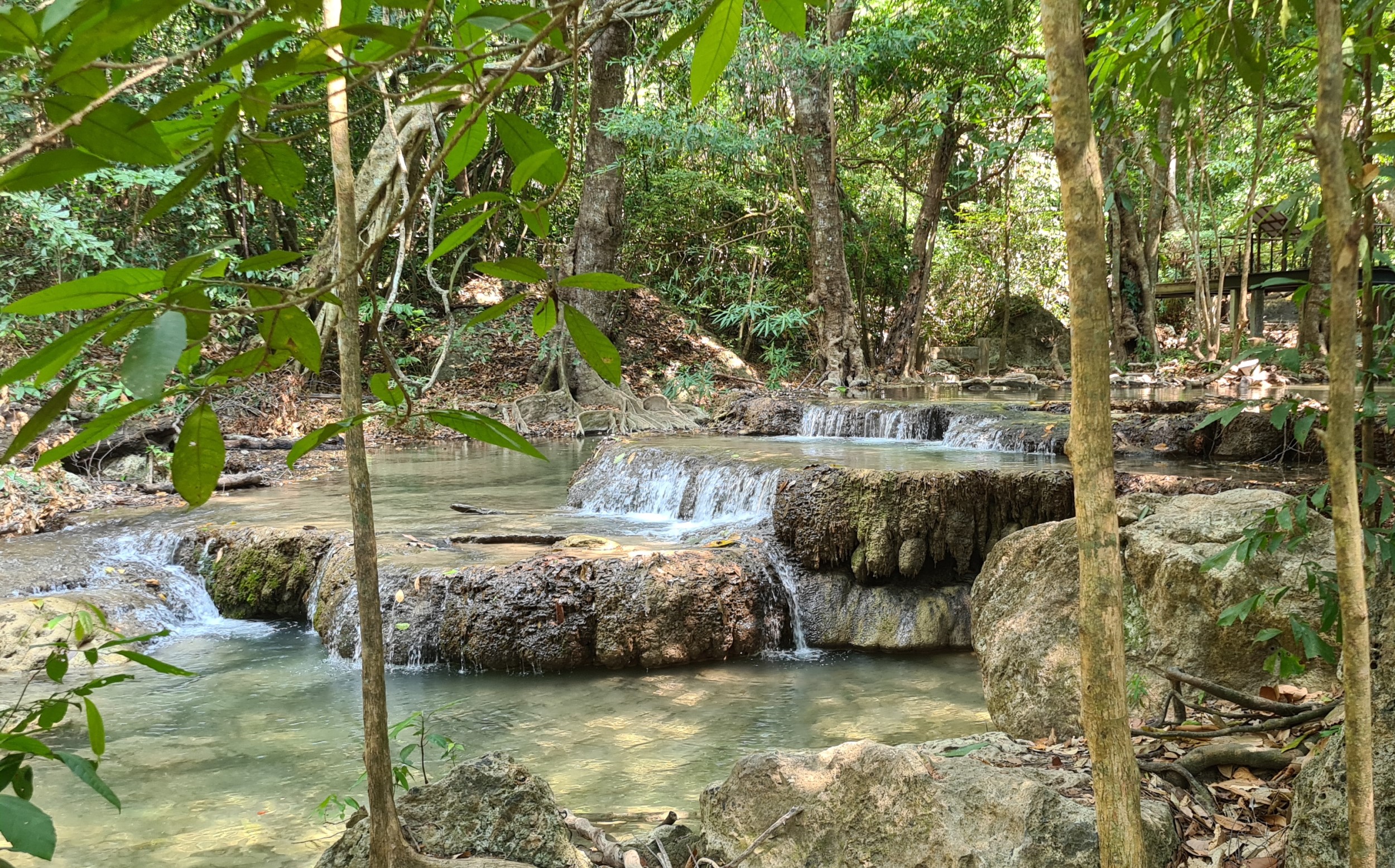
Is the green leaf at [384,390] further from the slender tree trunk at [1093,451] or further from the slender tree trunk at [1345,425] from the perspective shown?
the slender tree trunk at [1345,425]

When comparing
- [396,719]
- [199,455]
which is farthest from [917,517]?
[199,455]

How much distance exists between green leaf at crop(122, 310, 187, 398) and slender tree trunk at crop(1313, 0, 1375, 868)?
1.39 meters

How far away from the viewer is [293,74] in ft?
2.50

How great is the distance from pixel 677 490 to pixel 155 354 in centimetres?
789

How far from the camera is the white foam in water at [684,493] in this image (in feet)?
24.7

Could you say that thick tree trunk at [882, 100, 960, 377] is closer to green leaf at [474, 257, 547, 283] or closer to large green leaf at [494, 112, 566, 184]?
large green leaf at [494, 112, 566, 184]

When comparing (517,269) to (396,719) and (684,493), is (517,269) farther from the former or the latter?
(684,493)

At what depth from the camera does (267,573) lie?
6.66 m

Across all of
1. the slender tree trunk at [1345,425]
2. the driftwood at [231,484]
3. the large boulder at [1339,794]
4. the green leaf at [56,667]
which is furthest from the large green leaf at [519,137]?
the driftwood at [231,484]

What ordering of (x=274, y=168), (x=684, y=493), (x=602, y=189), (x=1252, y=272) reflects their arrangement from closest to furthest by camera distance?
(x=274, y=168), (x=684, y=493), (x=602, y=189), (x=1252, y=272)

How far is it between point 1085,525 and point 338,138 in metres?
1.31

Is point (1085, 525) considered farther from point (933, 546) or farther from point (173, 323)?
point (933, 546)

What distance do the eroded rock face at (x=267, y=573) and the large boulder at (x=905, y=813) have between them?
4.56 metres

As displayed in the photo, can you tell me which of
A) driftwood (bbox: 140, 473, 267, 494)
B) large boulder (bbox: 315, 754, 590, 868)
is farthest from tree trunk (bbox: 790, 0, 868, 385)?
large boulder (bbox: 315, 754, 590, 868)
